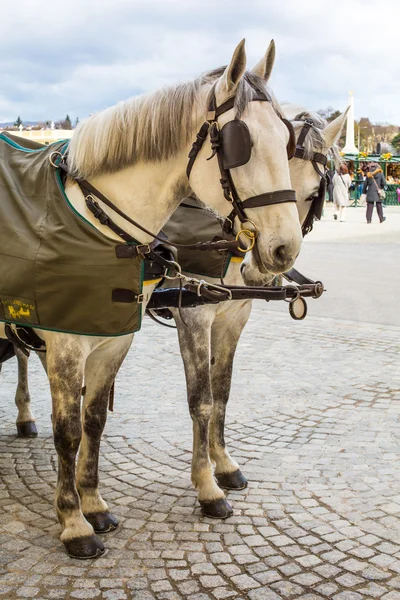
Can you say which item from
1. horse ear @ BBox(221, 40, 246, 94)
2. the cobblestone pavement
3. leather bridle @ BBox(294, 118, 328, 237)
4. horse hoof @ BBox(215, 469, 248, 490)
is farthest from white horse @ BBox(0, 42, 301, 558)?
leather bridle @ BBox(294, 118, 328, 237)

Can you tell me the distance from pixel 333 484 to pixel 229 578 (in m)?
1.18

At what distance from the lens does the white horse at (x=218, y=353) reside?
3.51 m

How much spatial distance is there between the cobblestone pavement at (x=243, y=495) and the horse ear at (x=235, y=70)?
2020mm

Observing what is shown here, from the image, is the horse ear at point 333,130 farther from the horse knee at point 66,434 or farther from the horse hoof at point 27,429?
the horse hoof at point 27,429

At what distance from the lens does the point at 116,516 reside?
3510mm

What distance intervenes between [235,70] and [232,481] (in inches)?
89.7

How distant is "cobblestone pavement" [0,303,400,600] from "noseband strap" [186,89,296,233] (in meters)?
1.52

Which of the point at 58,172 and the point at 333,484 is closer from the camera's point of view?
the point at 58,172

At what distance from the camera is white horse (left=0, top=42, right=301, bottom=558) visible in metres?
2.65

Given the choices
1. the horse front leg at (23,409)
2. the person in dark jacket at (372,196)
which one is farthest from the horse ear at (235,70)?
the person in dark jacket at (372,196)

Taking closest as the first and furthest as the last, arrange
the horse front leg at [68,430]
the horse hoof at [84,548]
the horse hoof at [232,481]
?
the horse front leg at [68,430] < the horse hoof at [84,548] < the horse hoof at [232,481]

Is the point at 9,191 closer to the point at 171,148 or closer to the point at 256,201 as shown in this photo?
the point at 171,148

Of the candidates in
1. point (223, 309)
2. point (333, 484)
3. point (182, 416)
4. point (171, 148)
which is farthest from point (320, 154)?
point (182, 416)

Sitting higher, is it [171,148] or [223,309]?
[171,148]
